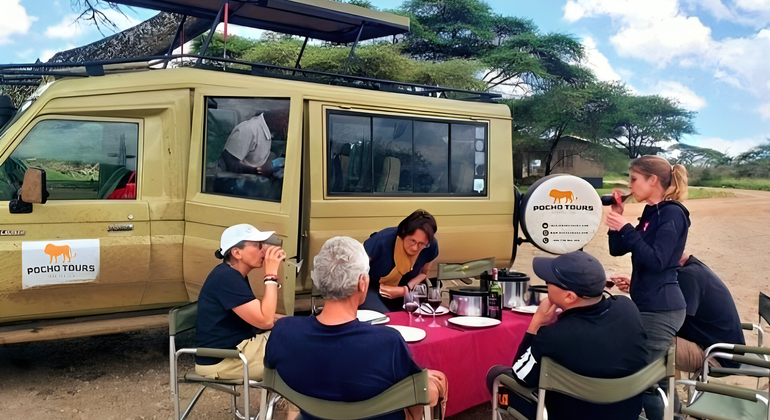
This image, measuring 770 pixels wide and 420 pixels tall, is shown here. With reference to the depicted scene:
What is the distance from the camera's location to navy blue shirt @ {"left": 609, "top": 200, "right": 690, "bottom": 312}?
3.28 metres

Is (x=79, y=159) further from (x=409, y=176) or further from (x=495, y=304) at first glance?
(x=495, y=304)

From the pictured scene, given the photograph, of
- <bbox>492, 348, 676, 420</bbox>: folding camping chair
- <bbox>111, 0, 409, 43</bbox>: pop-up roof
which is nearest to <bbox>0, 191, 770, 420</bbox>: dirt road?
<bbox>492, 348, 676, 420</bbox>: folding camping chair

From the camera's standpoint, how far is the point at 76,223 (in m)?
4.50

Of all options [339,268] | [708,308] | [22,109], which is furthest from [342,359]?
[22,109]

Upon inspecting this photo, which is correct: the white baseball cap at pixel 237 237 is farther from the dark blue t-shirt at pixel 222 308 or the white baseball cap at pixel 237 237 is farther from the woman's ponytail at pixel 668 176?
the woman's ponytail at pixel 668 176

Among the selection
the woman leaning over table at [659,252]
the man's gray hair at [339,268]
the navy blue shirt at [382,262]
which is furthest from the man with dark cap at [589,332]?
the navy blue shirt at [382,262]

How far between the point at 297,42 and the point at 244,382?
66.7 ft

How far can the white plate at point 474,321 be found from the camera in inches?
131

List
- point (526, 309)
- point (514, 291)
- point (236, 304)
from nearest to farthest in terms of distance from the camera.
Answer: point (236, 304), point (526, 309), point (514, 291)

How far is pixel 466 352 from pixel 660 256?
1199 millimetres

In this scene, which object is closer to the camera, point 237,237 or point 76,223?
point 237,237

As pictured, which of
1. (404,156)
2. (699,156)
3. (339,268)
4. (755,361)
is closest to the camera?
(339,268)

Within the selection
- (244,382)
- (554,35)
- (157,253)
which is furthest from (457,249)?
(554,35)

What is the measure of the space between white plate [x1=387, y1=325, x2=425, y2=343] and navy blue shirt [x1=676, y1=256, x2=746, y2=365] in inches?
65.2
